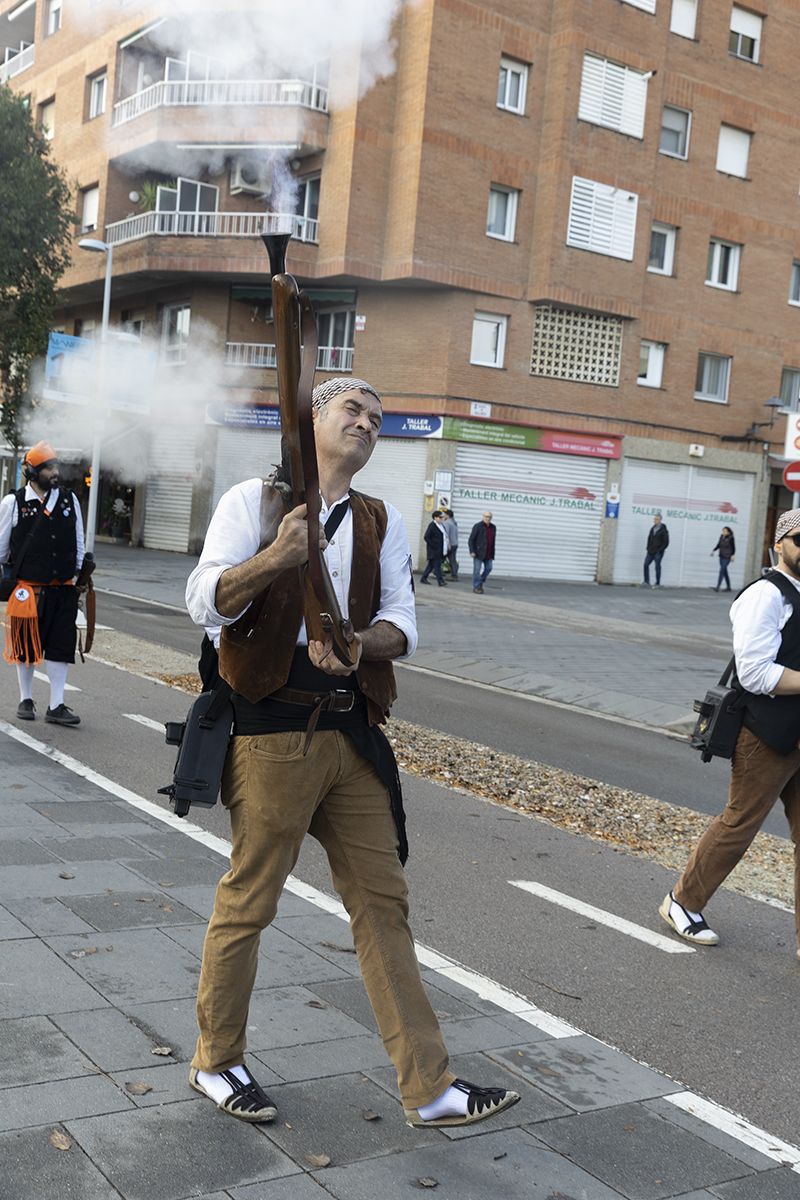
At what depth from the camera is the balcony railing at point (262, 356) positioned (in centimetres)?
3066

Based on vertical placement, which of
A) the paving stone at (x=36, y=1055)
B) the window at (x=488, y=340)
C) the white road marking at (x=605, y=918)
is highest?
the window at (x=488, y=340)

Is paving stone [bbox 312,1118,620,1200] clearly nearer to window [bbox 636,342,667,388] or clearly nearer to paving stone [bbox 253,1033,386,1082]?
paving stone [bbox 253,1033,386,1082]

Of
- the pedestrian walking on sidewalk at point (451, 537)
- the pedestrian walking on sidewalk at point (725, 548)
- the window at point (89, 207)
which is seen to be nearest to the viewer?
the pedestrian walking on sidewalk at point (451, 537)

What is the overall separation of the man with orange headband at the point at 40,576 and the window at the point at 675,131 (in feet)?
87.3

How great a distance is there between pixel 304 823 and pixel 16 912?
185 cm

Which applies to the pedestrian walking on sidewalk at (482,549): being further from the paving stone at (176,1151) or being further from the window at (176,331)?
the paving stone at (176,1151)

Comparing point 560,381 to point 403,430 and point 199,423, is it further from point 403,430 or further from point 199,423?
point 199,423

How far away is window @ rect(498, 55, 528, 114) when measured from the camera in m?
29.1

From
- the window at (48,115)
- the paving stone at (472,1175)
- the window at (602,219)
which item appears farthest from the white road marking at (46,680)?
the window at (48,115)

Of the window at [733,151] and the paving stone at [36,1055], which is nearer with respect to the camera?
the paving stone at [36,1055]

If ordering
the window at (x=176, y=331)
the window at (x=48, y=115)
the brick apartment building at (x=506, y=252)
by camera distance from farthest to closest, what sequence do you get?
the window at (x=48, y=115) → the window at (x=176, y=331) → the brick apartment building at (x=506, y=252)

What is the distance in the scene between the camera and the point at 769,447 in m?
33.8

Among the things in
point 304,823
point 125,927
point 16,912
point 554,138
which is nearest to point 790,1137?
point 304,823

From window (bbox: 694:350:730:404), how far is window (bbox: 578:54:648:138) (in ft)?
19.8
